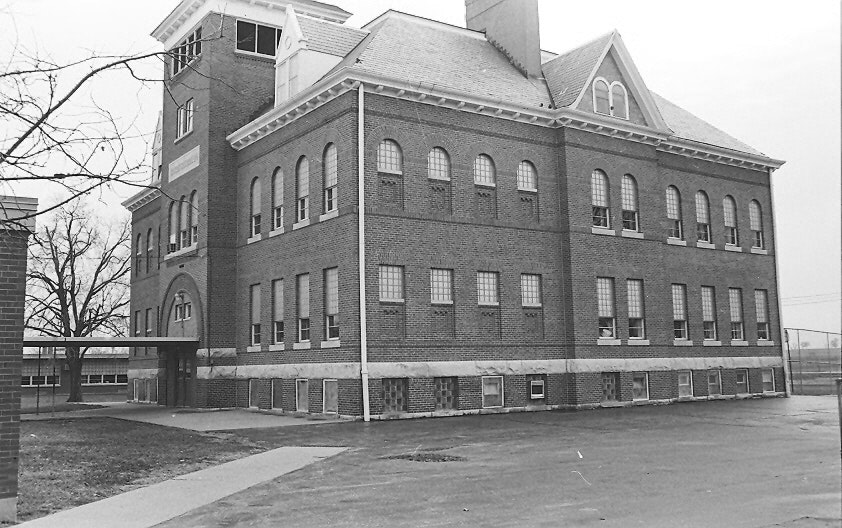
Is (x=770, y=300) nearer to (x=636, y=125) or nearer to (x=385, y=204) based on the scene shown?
(x=636, y=125)

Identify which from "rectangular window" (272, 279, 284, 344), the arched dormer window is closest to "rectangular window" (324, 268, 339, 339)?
"rectangular window" (272, 279, 284, 344)

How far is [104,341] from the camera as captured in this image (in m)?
31.7

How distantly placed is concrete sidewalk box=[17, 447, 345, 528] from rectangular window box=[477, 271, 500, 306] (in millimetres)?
13043

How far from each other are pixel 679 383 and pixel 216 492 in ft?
84.6

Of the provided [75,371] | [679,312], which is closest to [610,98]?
[679,312]

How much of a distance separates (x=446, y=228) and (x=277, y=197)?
7445mm

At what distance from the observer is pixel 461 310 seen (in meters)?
27.8

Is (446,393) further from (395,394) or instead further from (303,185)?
(303,185)

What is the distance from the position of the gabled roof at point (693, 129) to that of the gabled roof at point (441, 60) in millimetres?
8229

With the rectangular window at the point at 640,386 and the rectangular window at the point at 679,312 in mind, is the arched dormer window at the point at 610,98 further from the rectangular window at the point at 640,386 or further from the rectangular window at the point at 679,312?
the rectangular window at the point at 640,386

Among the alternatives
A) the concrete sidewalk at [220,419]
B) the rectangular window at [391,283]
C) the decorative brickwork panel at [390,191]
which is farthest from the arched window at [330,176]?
the concrete sidewalk at [220,419]

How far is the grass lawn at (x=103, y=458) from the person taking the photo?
11734 mm

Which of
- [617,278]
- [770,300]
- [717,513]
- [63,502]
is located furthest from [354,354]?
[770,300]

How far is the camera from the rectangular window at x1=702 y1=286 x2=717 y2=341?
1403 inches
